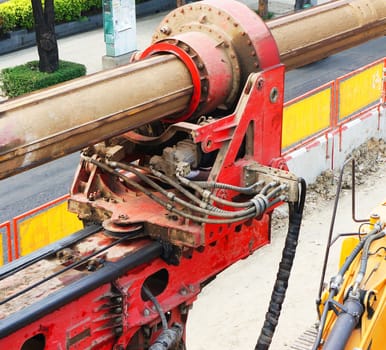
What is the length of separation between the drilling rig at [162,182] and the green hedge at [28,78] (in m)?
15.2

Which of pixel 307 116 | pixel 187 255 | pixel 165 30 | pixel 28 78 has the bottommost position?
pixel 28 78

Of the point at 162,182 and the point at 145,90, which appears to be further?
the point at 162,182

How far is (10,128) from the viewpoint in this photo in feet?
17.5

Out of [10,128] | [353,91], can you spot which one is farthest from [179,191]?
[353,91]

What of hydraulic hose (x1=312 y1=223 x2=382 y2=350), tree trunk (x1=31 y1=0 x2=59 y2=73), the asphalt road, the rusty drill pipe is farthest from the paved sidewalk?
hydraulic hose (x1=312 y1=223 x2=382 y2=350)

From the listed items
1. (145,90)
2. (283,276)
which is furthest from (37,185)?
(145,90)

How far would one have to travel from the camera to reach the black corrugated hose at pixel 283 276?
263 inches

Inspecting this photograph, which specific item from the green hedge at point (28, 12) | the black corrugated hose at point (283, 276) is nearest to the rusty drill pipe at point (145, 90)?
Answer: the black corrugated hose at point (283, 276)

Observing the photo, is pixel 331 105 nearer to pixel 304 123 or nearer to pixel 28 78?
pixel 304 123

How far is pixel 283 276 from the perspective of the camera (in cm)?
676

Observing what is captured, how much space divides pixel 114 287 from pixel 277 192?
1.40 meters

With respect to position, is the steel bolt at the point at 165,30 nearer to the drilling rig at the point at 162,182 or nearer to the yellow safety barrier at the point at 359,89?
the drilling rig at the point at 162,182

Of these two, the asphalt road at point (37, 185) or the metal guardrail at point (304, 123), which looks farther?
the asphalt road at point (37, 185)

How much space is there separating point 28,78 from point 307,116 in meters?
8.92
